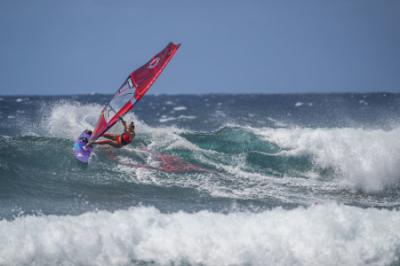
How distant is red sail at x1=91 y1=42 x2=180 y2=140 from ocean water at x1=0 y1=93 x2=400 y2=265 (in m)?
1.61

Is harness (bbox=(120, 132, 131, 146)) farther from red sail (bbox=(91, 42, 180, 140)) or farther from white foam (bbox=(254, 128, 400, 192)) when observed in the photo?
white foam (bbox=(254, 128, 400, 192))

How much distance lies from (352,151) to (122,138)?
7226 millimetres

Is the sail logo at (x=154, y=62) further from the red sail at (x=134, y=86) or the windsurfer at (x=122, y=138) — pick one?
the windsurfer at (x=122, y=138)

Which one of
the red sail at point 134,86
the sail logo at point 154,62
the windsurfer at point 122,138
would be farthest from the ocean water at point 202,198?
the sail logo at point 154,62

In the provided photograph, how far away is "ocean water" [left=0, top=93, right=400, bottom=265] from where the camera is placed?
7.80 meters

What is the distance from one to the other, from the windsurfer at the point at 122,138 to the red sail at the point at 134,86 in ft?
0.82

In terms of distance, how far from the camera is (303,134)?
16.2m

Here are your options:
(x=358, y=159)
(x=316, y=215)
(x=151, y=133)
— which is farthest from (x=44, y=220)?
(x=358, y=159)

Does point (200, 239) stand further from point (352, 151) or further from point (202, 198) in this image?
point (352, 151)

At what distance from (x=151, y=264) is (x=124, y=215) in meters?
1.51

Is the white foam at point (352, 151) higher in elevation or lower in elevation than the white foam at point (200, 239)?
higher

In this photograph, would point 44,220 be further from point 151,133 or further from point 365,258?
point 151,133

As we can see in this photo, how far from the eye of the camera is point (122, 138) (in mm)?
10656

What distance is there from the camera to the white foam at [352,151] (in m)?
13.1
